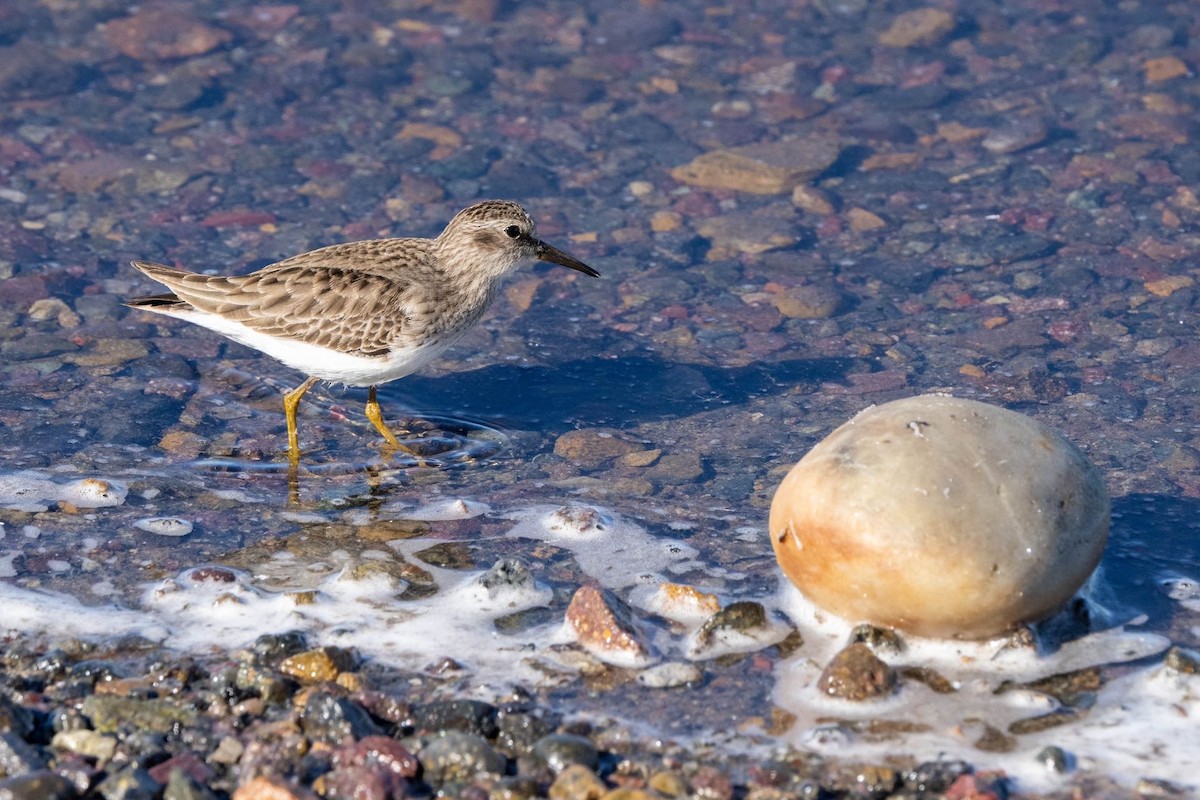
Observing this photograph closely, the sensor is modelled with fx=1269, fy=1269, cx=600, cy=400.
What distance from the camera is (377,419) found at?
7.48m

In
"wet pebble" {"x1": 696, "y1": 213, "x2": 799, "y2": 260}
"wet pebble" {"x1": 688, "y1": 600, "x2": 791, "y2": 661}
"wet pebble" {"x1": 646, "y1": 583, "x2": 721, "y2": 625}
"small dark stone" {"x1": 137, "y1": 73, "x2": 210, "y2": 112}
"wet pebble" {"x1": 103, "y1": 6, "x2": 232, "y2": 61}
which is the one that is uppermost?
"wet pebble" {"x1": 103, "y1": 6, "x2": 232, "y2": 61}

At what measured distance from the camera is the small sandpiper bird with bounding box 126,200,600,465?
23.3 feet

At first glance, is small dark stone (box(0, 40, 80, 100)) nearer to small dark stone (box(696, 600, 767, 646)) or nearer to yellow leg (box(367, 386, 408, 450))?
yellow leg (box(367, 386, 408, 450))

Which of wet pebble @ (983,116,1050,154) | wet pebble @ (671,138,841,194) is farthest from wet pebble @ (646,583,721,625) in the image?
wet pebble @ (983,116,1050,154)

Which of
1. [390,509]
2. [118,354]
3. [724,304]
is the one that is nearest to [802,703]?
[390,509]

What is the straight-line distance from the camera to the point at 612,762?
4.46m

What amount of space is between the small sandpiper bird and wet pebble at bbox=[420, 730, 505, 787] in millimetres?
3103

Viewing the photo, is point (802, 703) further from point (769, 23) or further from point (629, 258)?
point (769, 23)

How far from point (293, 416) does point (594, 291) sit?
294cm

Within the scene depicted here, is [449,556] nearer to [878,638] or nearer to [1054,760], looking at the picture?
[878,638]

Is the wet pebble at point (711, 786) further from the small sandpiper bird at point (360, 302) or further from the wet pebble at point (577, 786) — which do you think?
the small sandpiper bird at point (360, 302)

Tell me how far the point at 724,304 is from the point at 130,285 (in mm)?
4382

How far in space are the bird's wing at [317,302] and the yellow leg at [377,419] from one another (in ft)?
1.85

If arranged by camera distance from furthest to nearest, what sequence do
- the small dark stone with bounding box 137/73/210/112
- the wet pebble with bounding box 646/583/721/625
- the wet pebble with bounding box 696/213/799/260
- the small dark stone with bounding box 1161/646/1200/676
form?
the small dark stone with bounding box 137/73/210/112 → the wet pebble with bounding box 696/213/799/260 → the wet pebble with bounding box 646/583/721/625 → the small dark stone with bounding box 1161/646/1200/676
